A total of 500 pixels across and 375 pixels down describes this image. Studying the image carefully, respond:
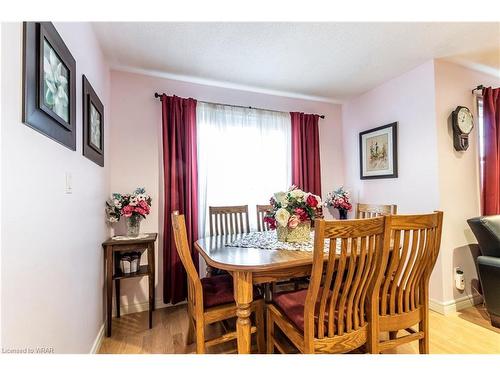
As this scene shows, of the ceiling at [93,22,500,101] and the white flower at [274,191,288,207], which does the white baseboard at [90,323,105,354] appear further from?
the ceiling at [93,22,500,101]

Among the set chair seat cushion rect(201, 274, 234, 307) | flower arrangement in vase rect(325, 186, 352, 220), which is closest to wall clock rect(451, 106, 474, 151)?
flower arrangement in vase rect(325, 186, 352, 220)

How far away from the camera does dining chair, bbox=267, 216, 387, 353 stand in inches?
42.3

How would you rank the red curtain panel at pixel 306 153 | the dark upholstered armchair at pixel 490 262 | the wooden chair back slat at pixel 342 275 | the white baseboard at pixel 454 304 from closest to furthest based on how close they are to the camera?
the wooden chair back slat at pixel 342 275 < the dark upholstered armchair at pixel 490 262 < the white baseboard at pixel 454 304 < the red curtain panel at pixel 306 153

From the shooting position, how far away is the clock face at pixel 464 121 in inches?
88.7

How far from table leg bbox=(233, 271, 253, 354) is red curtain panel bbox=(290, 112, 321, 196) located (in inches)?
75.8

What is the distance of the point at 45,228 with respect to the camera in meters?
0.99

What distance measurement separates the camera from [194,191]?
2.50 metres

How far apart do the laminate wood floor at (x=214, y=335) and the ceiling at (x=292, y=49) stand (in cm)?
249

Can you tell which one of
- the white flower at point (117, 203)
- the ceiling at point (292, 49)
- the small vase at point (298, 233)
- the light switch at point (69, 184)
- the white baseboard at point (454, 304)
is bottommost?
the white baseboard at point (454, 304)

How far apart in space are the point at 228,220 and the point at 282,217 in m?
0.90

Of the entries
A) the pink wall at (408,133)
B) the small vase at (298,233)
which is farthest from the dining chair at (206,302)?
the pink wall at (408,133)

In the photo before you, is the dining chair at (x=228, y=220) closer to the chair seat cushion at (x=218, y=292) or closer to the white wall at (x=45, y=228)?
the chair seat cushion at (x=218, y=292)
